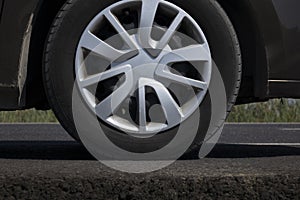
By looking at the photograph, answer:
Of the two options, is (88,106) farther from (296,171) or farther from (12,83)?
(296,171)

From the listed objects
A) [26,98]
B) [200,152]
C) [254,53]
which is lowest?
[200,152]

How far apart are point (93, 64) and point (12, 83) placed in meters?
0.39

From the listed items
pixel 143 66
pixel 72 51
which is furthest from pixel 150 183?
pixel 72 51

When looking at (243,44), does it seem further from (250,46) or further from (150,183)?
(150,183)

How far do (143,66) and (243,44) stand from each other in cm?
57

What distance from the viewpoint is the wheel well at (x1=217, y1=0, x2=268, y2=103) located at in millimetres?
3623

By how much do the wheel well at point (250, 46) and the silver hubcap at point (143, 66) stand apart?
24 cm

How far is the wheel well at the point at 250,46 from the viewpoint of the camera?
362cm

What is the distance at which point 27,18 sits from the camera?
352cm

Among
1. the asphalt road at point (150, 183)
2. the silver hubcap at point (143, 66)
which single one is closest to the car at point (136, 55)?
the silver hubcap at point (143, 66)

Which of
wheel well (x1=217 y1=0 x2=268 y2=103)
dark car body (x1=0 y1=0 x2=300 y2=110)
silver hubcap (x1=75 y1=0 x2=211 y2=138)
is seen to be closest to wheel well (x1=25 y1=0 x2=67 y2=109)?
dark car body (x1=0 y1=0 x2=300 y2=110)

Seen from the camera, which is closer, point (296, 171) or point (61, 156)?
point (296, 171)

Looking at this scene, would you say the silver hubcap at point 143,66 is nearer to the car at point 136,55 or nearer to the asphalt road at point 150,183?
the car at point 136,55

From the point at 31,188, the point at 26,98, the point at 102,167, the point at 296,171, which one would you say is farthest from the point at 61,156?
the point at 296,171
